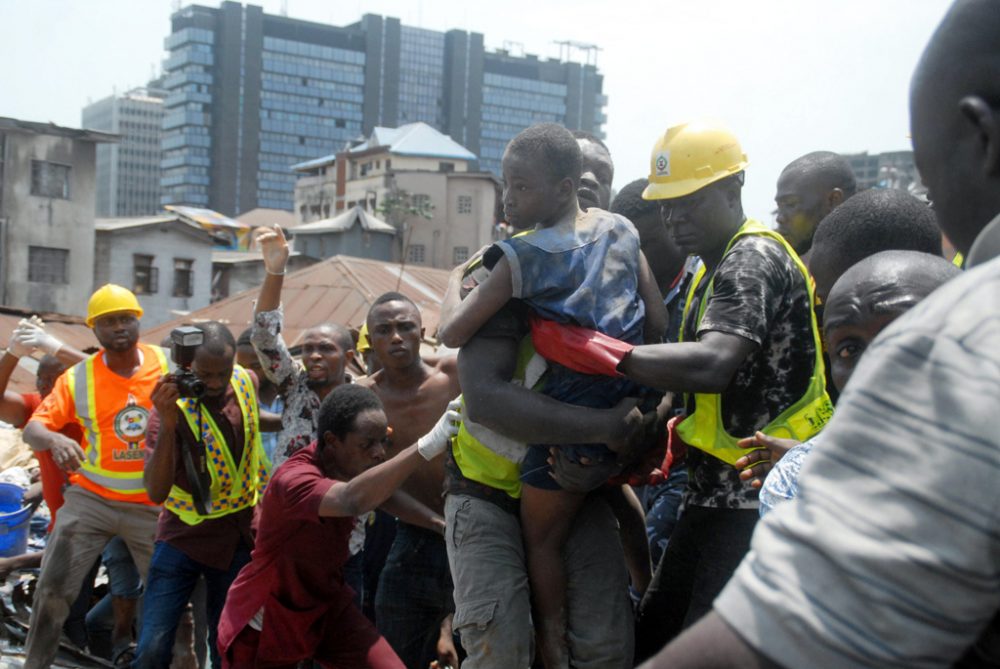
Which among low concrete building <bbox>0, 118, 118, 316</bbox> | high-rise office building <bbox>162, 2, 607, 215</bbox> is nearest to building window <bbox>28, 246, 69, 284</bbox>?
low concrete building <bbox>0, 118, 118, 316</bbox>

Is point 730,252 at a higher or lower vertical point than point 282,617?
higher

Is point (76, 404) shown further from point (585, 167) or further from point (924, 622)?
point (924, 622)

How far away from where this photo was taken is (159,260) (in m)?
43.3

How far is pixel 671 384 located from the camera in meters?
2.80

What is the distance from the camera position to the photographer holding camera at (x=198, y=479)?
547 cm

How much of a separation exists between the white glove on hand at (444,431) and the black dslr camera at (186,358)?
2.08 m

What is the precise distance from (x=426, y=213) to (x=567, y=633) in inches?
2188

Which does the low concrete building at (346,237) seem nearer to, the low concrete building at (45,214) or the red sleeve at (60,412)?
the low concrete building at (45,214)

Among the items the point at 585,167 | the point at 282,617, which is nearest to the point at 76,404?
the point at 282,617

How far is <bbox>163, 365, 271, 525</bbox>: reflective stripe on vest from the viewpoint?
18.7ft

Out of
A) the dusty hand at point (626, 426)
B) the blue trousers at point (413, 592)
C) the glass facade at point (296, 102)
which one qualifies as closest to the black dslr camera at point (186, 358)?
the blue trousers at point (413, 592)

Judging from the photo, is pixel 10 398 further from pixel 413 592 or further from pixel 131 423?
pixel 413 592

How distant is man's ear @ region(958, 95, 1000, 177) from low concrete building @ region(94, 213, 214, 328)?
140 feet

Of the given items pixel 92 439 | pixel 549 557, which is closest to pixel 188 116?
pixel 92 439
